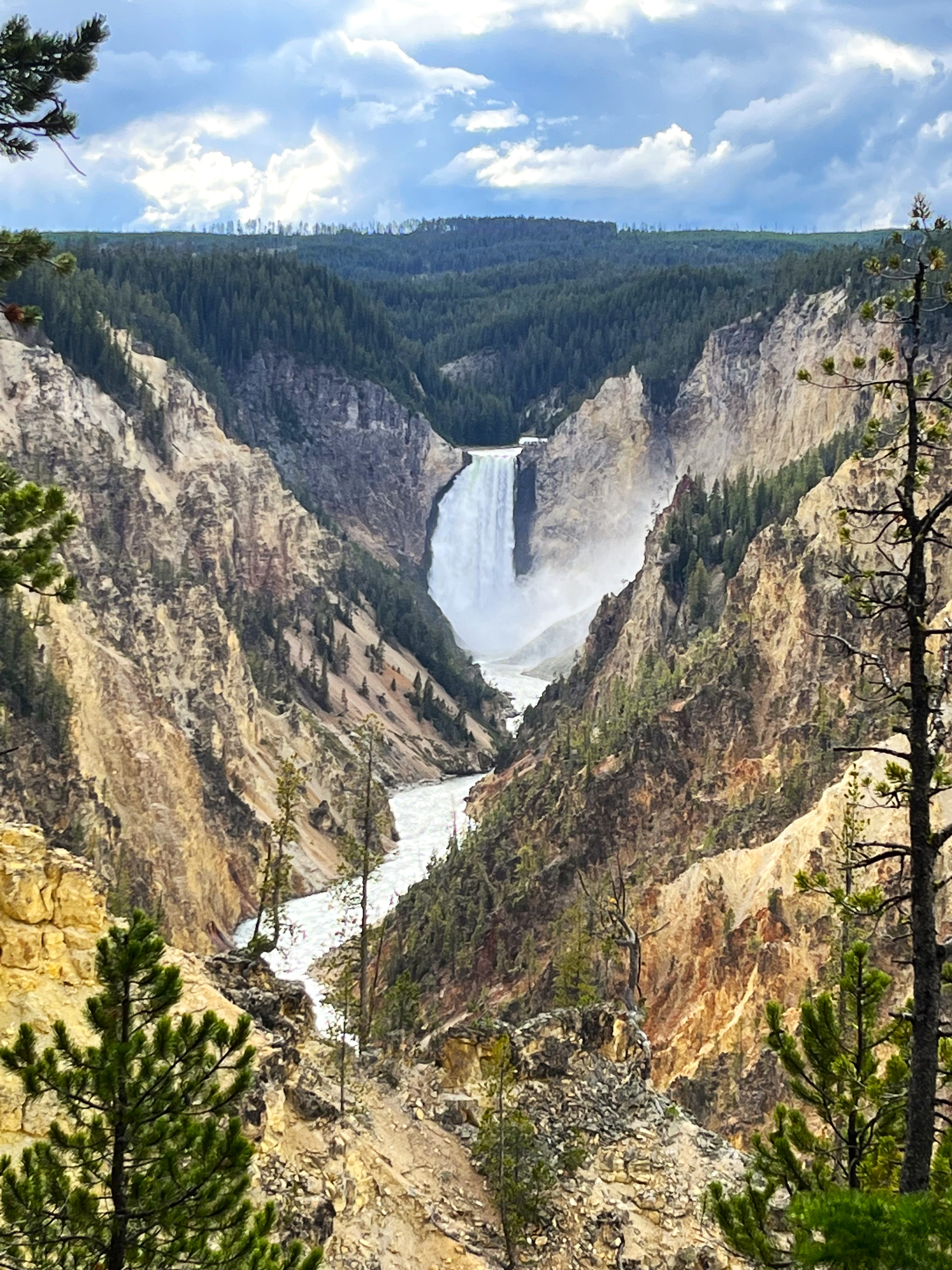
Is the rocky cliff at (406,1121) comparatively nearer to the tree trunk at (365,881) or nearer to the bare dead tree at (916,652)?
the tree trunk at (365,881)

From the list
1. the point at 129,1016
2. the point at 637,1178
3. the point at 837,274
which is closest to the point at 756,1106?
the point at 637,1178

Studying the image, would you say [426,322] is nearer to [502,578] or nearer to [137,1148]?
[502,578]

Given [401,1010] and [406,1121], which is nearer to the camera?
[406,1121]

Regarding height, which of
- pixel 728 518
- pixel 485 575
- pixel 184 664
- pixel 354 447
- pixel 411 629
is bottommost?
pixel 184 664

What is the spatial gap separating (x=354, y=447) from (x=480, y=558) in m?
17.2

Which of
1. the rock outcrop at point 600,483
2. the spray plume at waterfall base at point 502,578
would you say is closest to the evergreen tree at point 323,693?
the spray plume at waterfall base at point 502,578

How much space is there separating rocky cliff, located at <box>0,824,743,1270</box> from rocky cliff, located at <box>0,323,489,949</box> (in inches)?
716

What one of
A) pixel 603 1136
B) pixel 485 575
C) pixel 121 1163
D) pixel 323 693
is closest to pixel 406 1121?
pixel 603 1136

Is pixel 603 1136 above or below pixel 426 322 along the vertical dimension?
below

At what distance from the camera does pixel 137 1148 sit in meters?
9.41

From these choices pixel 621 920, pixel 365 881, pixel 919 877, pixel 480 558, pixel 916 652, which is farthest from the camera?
pixel 480 558

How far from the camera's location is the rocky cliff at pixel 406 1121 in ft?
50.4

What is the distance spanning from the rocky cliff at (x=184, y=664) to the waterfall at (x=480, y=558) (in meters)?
27.5

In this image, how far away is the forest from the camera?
97750 mm
